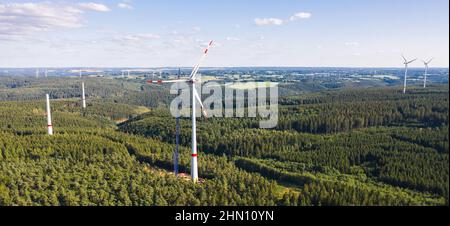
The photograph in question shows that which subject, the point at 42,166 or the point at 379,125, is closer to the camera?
the point at 42,166

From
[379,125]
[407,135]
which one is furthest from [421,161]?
[379,125]

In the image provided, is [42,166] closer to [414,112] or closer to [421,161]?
[421,161]

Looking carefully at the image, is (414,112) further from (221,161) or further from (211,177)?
(211,177)

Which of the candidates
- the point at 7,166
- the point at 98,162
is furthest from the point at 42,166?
the point at 98,162

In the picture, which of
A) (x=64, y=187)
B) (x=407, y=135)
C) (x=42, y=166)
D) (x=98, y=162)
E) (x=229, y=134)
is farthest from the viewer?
(x=229, y=134)
